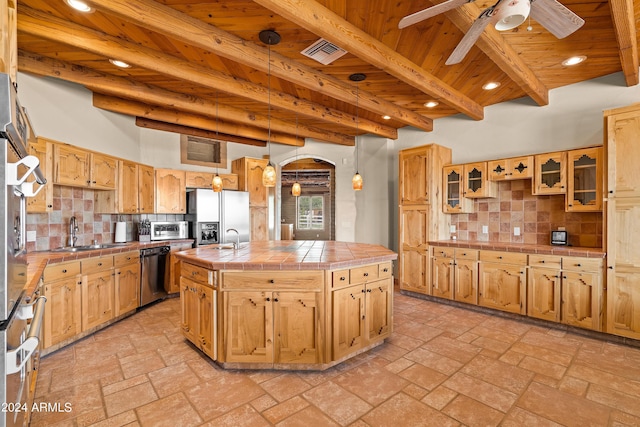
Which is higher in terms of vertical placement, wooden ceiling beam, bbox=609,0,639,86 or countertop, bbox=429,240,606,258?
wooden ceiling beam, bbox=609,0,639,86

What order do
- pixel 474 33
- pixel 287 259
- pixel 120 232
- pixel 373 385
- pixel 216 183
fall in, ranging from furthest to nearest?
1. pixel 120 232
2. pixel 216 183
3. pixel 287 259
4. pixel 373 385
5. pixel 474 33

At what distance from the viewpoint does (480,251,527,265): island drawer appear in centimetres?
364

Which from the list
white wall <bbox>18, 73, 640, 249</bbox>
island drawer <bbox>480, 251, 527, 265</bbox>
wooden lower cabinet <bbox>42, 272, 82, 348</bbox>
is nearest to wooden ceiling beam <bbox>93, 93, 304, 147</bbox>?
white wall <bbox>18, 73, 640, 249</bbox>

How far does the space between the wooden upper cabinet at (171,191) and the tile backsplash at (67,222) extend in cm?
56

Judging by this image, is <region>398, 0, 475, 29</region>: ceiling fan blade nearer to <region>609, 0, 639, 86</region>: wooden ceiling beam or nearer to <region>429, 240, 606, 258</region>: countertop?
<region>609, 0, 639, 86</region>: wooden ceiling beam

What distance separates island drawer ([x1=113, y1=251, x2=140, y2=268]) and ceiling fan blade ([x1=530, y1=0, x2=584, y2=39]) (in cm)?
444

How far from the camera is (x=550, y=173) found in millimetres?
3660

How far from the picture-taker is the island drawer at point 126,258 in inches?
140

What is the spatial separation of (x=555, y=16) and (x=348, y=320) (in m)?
2.55

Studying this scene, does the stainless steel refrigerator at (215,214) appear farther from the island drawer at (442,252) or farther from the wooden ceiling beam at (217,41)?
the island drawer at (442,252)

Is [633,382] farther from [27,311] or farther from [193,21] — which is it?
[193,21]

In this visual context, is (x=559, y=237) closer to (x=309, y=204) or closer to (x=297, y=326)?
(x=297, y=326)

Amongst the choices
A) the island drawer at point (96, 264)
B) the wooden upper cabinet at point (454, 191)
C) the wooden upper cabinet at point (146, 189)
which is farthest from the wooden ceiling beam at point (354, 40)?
the wooden upper cabinet at point (146, 189)

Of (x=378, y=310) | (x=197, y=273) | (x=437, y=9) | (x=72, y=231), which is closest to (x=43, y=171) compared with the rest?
(x=72, y=231)
